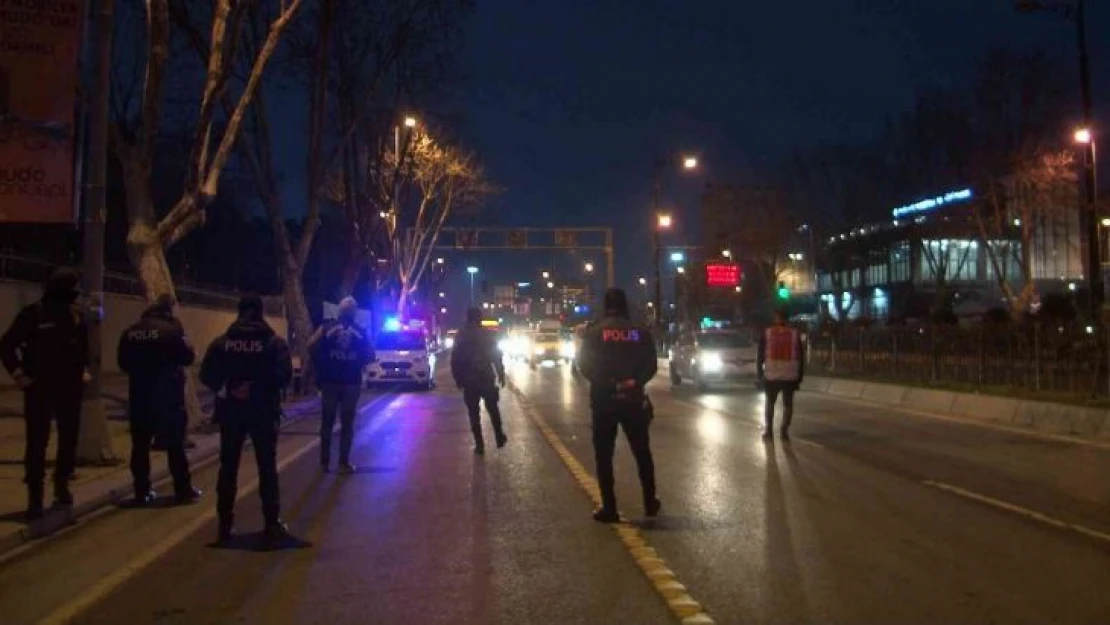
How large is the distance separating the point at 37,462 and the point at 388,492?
11.8 feet

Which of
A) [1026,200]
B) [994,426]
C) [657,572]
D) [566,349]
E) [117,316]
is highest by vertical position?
[1026,200]

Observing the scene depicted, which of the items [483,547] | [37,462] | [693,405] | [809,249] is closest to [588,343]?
[483,547]

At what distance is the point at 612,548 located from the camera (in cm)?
891

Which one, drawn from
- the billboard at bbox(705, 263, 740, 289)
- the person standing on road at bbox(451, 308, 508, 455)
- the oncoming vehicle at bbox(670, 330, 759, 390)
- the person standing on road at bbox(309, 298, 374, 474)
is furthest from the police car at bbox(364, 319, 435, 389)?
the billboard at bbox(705, 263, 740, 289)

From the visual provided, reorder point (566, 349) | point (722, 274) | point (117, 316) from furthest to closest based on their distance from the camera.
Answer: point (722, 274) → point (566, 349) → point (117, 316)

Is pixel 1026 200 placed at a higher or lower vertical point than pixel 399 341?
higher

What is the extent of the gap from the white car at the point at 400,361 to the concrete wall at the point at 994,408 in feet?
39.0

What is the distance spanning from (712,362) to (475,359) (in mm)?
16545

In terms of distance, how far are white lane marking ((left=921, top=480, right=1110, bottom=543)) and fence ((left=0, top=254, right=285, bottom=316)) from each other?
8462 millimetres

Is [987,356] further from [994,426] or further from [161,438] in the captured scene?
[161,438]

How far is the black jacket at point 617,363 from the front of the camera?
385 inches

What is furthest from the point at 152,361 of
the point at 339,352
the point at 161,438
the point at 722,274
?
the point at 722,274

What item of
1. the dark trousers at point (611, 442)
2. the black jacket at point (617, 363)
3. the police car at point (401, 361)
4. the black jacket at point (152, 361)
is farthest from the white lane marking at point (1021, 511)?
the police car at point (401, 361)

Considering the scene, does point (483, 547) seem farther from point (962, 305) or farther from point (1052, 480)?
point (962, 305)
